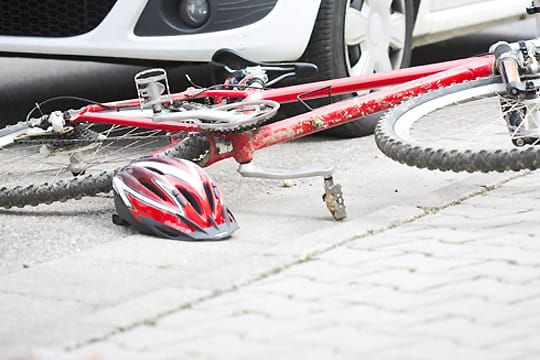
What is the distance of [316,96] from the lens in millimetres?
4688

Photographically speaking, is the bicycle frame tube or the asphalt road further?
the bicycle frame tube

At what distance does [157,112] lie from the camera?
4336mm

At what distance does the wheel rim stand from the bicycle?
827 millimetres

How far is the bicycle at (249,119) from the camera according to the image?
165 inches

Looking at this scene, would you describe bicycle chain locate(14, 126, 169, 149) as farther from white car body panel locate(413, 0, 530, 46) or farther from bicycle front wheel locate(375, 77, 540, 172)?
white car body panel locate(413, 0, 530, 46)

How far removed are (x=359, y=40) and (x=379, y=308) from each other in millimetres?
2738

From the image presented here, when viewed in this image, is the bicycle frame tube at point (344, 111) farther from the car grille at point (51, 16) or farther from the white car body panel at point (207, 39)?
the car grille at point (51, 16)

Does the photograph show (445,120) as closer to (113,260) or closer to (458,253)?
(458,253)

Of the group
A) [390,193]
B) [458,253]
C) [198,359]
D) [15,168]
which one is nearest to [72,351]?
[198,359]

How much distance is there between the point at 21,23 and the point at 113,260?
220 cm

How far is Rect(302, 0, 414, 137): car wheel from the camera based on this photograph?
539cm

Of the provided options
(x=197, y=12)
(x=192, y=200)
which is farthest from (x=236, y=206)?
(x=197, y=12)

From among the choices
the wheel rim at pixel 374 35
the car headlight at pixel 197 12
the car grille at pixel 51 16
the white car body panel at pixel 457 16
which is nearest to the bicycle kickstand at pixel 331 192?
the car headlight at pixel 197 12

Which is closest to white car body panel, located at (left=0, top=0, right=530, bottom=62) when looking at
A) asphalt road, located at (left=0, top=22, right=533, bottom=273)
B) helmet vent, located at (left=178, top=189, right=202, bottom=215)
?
asphalt road, located at (left=0, top=22, right=533, bottom=273)
